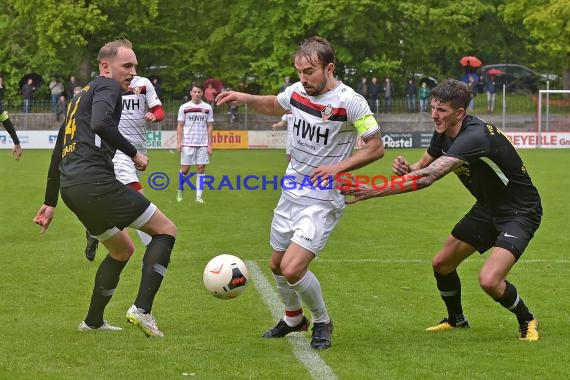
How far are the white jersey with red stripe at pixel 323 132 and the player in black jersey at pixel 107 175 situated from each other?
3.28ft

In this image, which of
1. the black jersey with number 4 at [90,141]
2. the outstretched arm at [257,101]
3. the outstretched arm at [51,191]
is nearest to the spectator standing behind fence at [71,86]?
the outstretched arm at [51,191]

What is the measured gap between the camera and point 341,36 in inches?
1906

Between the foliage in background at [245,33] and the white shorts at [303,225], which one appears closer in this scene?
the white shorts at [303,225]

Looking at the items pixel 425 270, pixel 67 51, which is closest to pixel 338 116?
pixel 425 270

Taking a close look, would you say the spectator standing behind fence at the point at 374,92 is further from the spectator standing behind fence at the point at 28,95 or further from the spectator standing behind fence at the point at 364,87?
the spectator standing behind fence at the point at 28,95

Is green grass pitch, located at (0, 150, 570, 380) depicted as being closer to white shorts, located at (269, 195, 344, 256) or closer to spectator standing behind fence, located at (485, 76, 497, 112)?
white shorts, located at (269, 195, 344, 256)

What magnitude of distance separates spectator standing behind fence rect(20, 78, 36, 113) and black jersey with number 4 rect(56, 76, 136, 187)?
35143 mm

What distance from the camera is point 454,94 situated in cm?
727

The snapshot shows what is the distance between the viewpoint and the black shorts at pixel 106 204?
7.23 metres

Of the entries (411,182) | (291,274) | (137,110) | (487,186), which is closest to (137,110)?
(137,110)

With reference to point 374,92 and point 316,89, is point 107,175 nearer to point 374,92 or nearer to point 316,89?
point 316,89

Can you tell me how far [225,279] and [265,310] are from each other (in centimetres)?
114

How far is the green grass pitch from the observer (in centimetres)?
658

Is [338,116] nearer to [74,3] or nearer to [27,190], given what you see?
[27,190]
